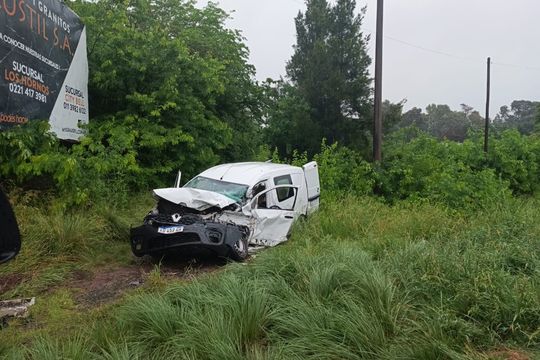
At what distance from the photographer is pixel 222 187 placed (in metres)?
9.76

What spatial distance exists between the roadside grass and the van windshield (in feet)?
11.6

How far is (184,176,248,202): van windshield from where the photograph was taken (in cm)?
942

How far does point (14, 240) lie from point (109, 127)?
9.84 m

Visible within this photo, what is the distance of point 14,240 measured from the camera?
265 centimetres

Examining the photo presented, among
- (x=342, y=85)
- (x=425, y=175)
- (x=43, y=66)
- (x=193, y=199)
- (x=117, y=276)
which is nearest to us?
(x=117, y=276)

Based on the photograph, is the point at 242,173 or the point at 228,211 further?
the point at 242,173

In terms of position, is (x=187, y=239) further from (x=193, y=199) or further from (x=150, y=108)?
(x=150, y=108)

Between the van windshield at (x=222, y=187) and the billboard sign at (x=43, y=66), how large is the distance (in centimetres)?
302

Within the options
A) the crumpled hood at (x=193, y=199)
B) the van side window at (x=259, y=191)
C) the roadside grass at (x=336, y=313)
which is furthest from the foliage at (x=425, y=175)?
the roadside grass at (x=336, y=313)

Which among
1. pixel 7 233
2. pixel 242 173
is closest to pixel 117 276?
pixel 242 173

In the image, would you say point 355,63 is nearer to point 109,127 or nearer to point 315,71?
point 315,71

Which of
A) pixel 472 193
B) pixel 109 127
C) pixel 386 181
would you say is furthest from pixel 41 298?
pixel 386 181

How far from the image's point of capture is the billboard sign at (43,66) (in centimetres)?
833

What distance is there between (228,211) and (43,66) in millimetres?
4542
